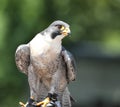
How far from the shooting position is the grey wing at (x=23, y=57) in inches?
121

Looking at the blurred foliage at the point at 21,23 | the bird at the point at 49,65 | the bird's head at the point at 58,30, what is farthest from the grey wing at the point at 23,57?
the blurred foliage at the point at 21,23

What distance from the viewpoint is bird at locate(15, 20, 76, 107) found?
2980 mm

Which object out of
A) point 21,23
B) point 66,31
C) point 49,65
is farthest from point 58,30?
point 21,23

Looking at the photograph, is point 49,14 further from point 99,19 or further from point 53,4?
point 99,19


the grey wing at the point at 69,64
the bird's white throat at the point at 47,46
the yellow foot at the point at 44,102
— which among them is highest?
the bird's white throat at the point at 47,46

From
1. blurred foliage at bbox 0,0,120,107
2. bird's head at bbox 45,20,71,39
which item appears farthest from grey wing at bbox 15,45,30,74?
blurred foliage at bbox 0,0,120,107

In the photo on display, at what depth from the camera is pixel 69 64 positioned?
305cm

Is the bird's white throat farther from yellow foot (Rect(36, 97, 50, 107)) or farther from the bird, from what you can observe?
yellow foot (Rect(36, 97, 50, 107))

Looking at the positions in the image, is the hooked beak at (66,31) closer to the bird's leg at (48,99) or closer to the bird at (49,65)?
the bird at (49,65)

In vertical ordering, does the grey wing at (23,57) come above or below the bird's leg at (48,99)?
above

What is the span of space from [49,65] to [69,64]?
96 millimetres

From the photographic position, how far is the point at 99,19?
734cm

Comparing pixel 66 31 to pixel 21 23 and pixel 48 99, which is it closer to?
pixel 48 99

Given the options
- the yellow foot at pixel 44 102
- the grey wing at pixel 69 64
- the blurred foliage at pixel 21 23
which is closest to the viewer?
the yellow foot at pixel 44 102
